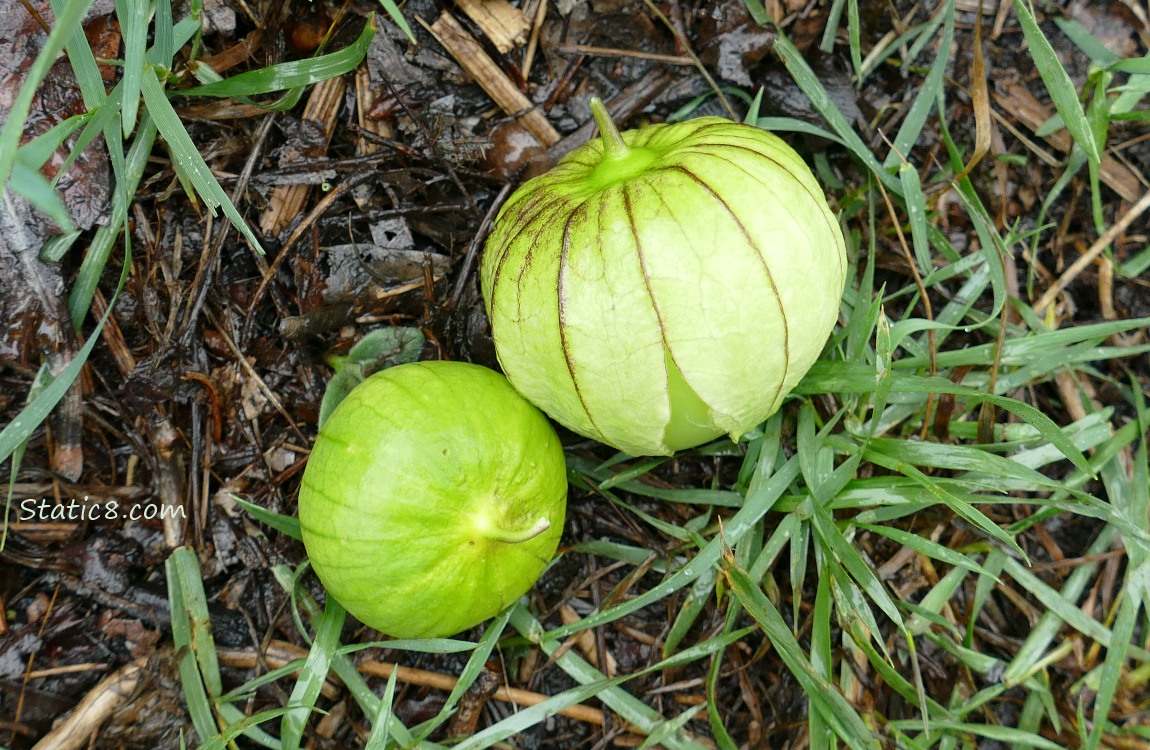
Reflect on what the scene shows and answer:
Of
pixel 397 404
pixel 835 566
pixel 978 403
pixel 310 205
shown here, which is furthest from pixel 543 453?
pixel 978 403

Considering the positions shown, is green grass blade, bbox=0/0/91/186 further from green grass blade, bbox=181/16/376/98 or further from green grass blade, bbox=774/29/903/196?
green grass blade, bbox=774/29/903/196

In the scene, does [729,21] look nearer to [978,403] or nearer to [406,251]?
[406,251]

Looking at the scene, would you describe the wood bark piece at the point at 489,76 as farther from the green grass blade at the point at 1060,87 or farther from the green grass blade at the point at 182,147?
the green grass blade at the point at 1060,87

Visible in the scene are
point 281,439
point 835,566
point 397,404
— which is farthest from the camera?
point 281,439

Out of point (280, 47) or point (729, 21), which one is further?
point (729, 21)

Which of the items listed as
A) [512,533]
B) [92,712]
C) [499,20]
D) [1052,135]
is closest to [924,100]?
[1052,135]

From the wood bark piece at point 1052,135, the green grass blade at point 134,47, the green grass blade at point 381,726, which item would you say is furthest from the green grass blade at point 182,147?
the wood bark piece at point 1052,135
